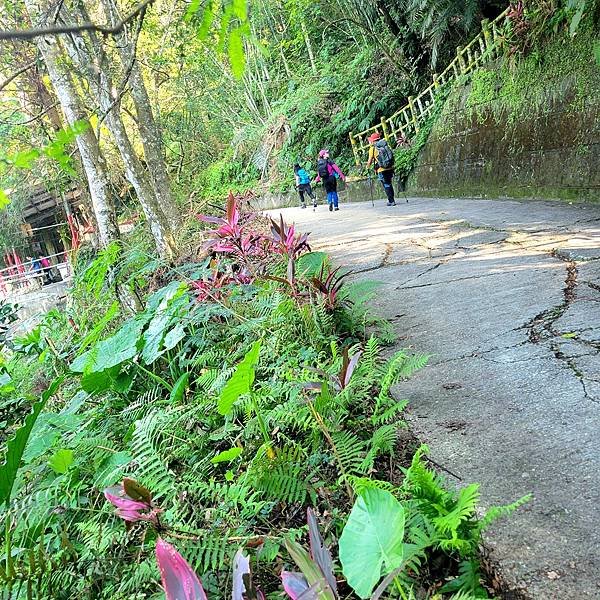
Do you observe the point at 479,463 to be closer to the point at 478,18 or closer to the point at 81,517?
the point at 81,517

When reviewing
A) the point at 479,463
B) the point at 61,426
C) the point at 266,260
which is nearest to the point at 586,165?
the point at 266,260

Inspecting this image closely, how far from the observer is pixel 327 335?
282cm

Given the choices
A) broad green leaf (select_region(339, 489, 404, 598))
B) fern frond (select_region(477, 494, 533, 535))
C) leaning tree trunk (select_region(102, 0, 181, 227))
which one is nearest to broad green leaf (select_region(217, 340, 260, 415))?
broad green leaf (select_region(339, 489, 404, 598))

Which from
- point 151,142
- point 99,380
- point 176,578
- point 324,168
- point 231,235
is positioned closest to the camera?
point 176,578

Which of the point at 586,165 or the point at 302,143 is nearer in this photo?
the point at 586,165

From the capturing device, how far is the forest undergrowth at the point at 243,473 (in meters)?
1.16

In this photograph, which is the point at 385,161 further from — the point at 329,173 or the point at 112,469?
the point at 112,469

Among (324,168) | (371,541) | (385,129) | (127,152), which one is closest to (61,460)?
(371,541)

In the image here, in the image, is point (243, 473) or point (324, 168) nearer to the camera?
point (243, 473)

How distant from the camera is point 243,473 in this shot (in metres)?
1.80

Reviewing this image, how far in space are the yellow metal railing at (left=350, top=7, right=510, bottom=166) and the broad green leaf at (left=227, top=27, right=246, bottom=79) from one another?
826 cm

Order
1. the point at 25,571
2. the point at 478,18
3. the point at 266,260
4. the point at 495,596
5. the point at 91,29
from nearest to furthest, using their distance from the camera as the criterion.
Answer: the point at 91,29 < the point at 495,596 < the point at 25,571 < the point at 266,260 < the point at 478,18

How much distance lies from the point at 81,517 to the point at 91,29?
1.92 meters

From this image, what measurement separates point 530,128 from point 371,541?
7.56m
